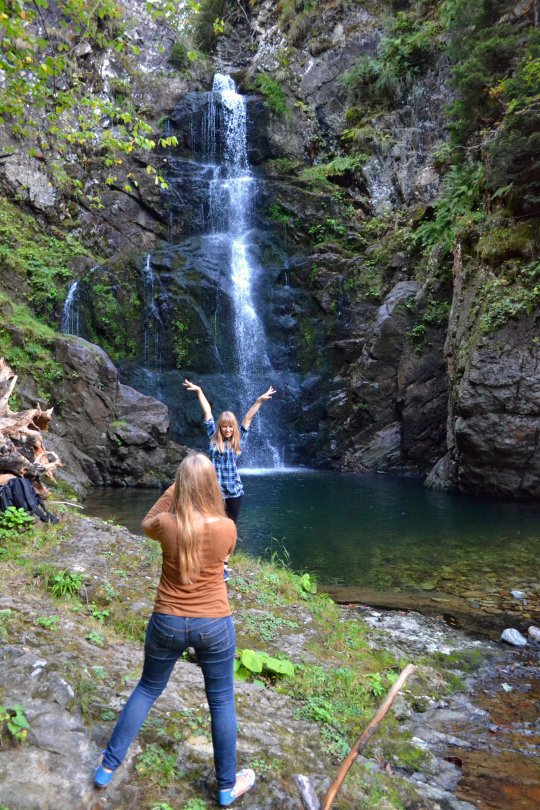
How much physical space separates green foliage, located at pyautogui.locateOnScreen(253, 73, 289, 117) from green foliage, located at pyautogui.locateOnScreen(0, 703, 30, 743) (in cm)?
2971

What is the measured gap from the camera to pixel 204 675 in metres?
2.73

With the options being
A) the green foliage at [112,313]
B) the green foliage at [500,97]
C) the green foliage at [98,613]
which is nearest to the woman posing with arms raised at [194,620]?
the green foliage at [98,613]

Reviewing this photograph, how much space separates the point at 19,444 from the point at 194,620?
23.2 ft

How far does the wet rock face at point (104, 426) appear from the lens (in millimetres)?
16766

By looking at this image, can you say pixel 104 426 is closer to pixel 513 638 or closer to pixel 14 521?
pixel 14 521

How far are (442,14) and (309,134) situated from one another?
7676mm

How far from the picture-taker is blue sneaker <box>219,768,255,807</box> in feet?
8.87

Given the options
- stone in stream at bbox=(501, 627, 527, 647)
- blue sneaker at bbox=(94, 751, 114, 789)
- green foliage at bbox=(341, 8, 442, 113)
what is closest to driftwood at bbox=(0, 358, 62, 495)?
blue sneaker at bbox=(94, 751, 114, 789)

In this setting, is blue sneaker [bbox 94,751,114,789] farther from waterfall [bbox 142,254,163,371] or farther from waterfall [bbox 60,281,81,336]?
waterfall [bbox 60,281,81,336]

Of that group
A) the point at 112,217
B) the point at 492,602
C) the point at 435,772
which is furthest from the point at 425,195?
the point at 435,772

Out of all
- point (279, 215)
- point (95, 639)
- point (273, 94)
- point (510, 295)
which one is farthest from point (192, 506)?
point (273, 94)

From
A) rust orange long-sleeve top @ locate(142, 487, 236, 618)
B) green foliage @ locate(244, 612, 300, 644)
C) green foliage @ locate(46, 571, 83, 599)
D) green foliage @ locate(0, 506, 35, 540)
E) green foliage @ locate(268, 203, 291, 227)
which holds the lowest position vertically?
green foliage @ locate(244, 612, 300, 644)

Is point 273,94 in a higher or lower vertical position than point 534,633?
higher

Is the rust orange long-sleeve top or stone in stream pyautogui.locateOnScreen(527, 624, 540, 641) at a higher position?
the rust orange long-sleeve top
